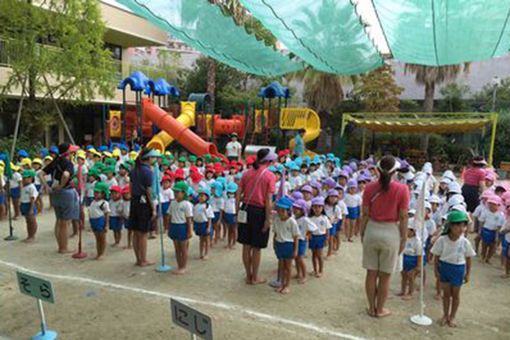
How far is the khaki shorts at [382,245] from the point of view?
169 inches

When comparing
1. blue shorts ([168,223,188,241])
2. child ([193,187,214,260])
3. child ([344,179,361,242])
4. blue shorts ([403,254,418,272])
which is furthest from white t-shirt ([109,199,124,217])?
blue shorts ([403,254,418,272])

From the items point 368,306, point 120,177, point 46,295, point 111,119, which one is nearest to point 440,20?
point 368,306

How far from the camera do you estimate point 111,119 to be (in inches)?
740

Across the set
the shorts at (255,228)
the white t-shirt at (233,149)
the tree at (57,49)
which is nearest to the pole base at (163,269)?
the shorts at (255,228)

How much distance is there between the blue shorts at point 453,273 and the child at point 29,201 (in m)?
6.74

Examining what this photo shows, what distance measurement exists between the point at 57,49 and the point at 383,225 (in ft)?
46.7

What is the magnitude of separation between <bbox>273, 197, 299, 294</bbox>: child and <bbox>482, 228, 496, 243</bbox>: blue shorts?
3.57 metres

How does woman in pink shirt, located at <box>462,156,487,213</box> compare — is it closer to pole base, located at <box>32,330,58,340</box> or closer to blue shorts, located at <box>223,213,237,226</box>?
blue shorts, located at <box>223,213,237,226</box>

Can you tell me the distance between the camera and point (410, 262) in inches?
199

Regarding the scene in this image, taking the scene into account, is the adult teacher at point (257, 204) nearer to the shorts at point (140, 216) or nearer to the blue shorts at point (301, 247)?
the blue shorts at point (301, 247)

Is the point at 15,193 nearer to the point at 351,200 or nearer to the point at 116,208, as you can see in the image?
the point at 116,208

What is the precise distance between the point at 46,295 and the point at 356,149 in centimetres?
2208

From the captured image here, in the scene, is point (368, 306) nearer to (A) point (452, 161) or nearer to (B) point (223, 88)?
(A) point (452, 161)

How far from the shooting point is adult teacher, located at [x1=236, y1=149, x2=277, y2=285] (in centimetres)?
513
